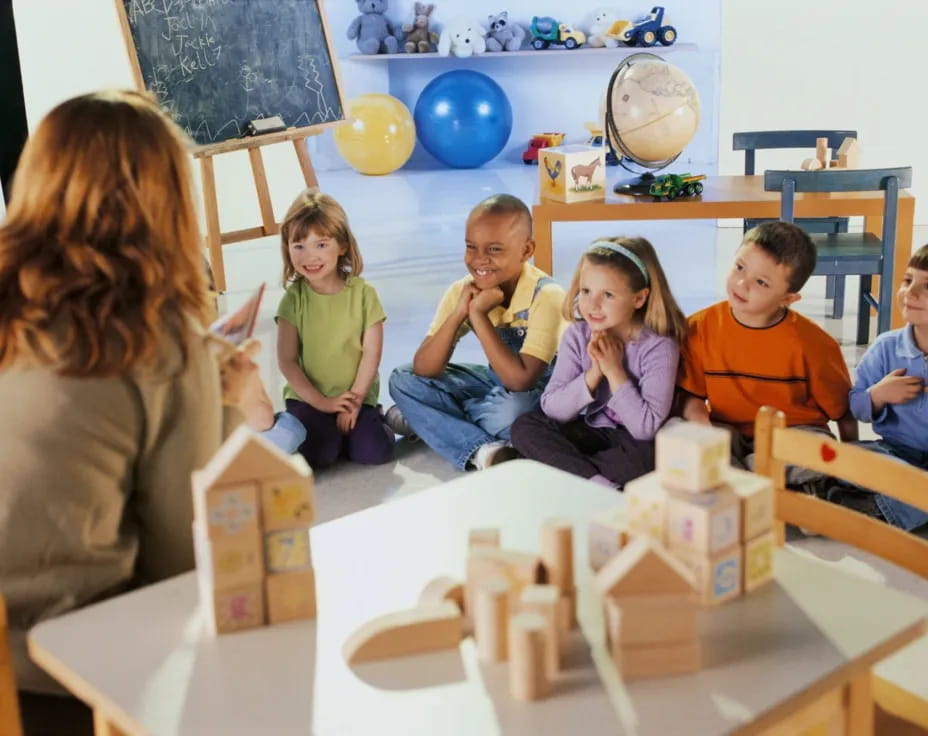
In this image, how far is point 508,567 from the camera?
1.27 meters

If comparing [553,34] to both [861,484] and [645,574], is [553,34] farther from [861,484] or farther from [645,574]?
[645,574]

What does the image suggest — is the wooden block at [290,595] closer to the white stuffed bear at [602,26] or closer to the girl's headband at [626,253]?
the girl's headband at [626,253]

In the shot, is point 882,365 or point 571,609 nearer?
point 571,609

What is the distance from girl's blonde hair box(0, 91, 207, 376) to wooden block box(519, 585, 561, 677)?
59 cm

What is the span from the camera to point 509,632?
1.20 m

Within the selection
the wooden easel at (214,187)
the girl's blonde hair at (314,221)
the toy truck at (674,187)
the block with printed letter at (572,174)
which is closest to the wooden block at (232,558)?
the girl's blonde hair at (314,221)

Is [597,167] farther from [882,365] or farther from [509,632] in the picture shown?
[509,632]

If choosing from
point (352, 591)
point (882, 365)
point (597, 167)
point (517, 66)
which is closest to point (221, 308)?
point (597, 167)

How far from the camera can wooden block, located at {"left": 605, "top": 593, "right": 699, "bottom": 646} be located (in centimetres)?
119

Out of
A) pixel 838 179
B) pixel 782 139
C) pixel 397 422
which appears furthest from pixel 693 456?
pixel 782 139

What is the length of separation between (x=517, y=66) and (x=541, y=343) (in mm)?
6938

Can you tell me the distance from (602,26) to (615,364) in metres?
6.88

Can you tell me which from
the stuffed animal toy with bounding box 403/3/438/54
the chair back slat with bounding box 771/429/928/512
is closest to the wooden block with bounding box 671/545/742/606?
the chair back slat with bounding box 771/429/928/512

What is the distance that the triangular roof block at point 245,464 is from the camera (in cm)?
126
